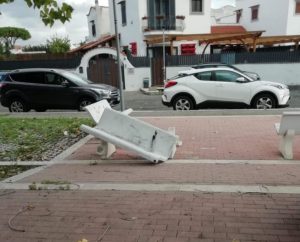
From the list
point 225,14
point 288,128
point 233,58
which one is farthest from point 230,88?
point 225,14

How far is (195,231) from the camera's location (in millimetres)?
3639

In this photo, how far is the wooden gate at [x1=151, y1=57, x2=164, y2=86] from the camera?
24.1 metres

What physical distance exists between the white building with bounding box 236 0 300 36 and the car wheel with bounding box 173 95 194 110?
26054mm

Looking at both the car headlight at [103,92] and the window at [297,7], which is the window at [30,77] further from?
the window at [297,7]

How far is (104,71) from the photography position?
2494 centimetres

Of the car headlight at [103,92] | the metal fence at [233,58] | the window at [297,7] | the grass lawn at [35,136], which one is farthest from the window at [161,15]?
the grass lawn at [35,136]

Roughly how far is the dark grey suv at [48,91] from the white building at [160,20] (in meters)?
18.3

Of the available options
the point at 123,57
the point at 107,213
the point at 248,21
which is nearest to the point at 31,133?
the point at 107,213

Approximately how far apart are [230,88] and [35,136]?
668 centimetres

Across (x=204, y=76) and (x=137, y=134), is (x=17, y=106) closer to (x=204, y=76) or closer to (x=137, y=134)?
(x=204, y=76)

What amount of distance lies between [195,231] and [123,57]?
21.2 meters

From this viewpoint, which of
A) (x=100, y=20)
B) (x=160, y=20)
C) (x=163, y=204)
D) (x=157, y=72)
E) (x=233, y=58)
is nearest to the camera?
(x=163, y=204)

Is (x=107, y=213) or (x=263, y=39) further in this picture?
(x=263, y=39)

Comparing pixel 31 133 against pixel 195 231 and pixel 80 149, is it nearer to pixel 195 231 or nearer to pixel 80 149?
pixel 80 149
